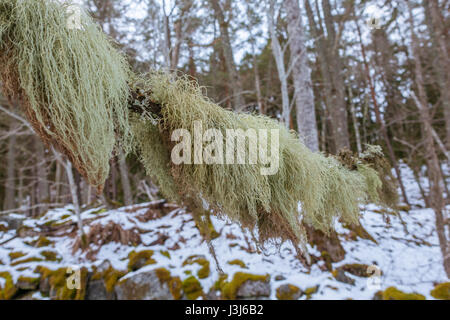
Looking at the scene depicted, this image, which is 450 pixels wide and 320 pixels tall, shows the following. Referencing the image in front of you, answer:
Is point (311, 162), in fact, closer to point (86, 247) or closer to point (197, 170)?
point (197, 170)

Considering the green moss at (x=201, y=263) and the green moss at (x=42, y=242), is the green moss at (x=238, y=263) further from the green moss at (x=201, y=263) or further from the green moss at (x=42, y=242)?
the green moss at (x=42, y=242)

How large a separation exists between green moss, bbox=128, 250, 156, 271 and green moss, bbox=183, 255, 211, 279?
552 mm

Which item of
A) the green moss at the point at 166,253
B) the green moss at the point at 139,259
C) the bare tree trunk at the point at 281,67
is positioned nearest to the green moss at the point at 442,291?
the bare tree trunk at the point at 281,67

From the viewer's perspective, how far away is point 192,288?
11.8 feet

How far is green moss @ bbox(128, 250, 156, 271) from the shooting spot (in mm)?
3902

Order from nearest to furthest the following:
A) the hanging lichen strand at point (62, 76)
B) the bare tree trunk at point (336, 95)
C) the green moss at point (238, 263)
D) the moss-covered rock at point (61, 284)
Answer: the hanging lichen strand at point (62, 76) → the moss-covered rock at point (61, 284) → the green moss at point (238, 263) → the bare tree trunk at point (336, 95)

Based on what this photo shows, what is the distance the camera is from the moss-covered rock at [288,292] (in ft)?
11.1

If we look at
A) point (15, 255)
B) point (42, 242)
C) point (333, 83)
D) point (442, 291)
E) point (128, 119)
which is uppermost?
point (333, 83)

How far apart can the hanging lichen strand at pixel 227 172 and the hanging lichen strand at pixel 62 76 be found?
0.20 metres

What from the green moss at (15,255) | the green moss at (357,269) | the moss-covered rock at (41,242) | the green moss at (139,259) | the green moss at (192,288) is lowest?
the green moss at (192,288)

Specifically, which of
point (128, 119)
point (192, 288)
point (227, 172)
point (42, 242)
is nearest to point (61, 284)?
point (42, 242)

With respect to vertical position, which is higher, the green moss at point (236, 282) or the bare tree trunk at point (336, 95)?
the bare tree trunk at point (336, 95)

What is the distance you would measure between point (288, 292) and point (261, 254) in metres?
0.79

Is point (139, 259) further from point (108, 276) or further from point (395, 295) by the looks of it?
point (395, 295)
